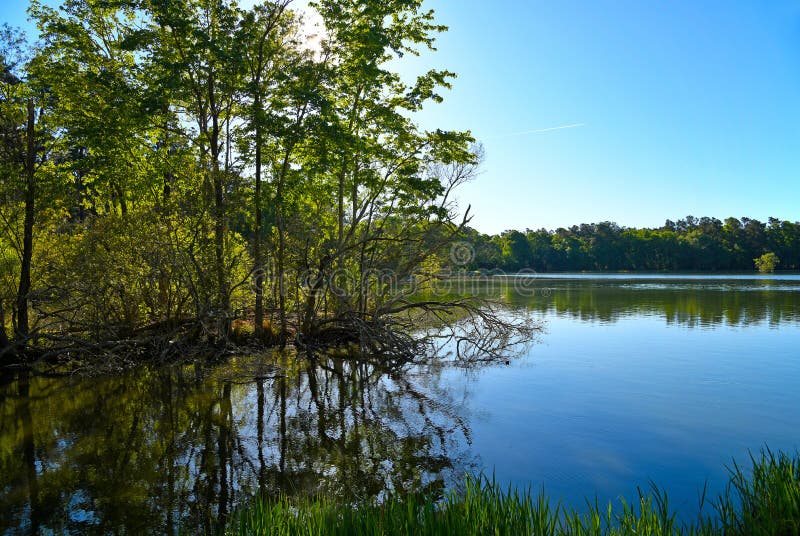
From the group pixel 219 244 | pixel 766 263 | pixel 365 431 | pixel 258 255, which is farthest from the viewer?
pixel 766 263

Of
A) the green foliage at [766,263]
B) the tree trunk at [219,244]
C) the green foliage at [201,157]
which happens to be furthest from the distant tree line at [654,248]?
the tree trunk at [219,244]

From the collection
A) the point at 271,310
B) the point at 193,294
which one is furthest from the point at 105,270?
the point at 271,310

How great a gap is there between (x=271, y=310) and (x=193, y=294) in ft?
11.8

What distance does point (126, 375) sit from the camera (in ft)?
47.8

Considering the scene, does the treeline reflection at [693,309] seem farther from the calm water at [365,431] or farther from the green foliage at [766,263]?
the green foliage at [766,263]

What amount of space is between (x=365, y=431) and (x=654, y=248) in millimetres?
130401

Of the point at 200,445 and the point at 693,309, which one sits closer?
the point at 200,445

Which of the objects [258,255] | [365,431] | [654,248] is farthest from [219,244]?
[654,248]

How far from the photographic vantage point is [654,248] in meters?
125

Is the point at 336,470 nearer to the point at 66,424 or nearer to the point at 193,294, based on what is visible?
the point at 66,424

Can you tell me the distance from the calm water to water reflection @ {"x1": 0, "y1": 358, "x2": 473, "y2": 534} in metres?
0.04

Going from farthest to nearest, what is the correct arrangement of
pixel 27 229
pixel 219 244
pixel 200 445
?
1. pixel 219 244
2. pixel 27 229
3. pixel 200 445

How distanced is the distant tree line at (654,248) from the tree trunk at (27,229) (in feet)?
318

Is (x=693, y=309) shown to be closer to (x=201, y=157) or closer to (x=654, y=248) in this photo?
Answer: (x=201, y=157)
